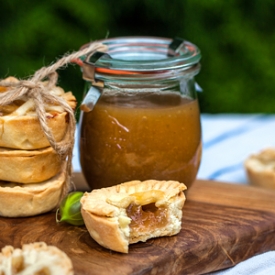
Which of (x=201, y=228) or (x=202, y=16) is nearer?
(x=201, y=228)

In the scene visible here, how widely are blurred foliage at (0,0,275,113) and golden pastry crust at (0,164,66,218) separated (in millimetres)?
2002

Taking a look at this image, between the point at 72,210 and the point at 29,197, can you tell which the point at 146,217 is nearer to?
the point at 72,210

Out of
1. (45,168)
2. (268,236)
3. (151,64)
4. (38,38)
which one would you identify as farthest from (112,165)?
(38,38)

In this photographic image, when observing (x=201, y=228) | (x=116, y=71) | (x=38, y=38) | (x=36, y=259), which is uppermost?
(x=116, y=71)

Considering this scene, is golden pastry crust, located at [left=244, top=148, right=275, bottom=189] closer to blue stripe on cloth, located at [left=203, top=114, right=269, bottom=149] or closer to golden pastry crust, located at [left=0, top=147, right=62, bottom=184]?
blue stripe on cloth, located at [left=203, top=114, right=269, bottom=149]

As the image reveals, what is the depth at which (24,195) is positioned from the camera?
1.83m

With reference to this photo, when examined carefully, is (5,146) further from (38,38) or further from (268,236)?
(38,38)

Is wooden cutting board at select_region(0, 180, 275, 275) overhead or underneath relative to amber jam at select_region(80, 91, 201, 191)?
underneath

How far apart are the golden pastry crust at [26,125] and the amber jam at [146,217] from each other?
0.36m

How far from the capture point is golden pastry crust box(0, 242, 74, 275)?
139 centimetres

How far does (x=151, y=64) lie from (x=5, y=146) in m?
0.54

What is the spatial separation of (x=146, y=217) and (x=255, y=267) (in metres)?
0.39

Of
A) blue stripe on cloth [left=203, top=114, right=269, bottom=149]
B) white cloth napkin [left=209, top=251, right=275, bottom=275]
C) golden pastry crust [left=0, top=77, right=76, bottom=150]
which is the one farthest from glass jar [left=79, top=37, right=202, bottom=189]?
blue stripe on cloth [left=203, top=114, right=269, bottom=149]

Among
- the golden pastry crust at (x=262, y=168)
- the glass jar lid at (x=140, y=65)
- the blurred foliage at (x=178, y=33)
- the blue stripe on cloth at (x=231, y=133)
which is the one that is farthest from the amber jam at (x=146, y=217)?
the blurred foliage at (x=178, y=33)
